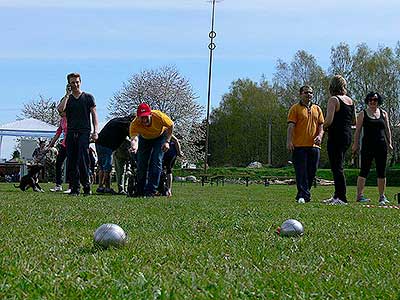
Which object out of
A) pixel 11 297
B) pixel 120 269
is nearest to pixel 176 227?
pixel 120 269

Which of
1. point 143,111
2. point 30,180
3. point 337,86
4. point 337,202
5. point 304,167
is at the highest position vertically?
point 337,86

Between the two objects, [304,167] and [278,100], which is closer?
[304,167]

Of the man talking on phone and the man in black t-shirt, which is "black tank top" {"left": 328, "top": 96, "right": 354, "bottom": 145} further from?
the man in black t-shirt

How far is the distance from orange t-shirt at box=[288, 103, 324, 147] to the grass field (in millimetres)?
4625

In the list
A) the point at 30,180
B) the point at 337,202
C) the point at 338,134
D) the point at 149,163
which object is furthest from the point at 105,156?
the point at 337,202

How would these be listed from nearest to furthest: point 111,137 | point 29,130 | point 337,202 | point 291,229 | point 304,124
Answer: point 291,229 → point 337,202 → point 304,124 → point 111,137 → point 29,130

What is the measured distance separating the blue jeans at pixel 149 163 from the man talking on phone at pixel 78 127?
2.71 ft

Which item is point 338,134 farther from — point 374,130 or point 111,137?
point 111,137

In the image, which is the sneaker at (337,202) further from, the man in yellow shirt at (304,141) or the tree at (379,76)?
the tree at (379,76)

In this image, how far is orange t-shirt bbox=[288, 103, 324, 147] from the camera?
1200 centimetres

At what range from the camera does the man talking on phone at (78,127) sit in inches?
490

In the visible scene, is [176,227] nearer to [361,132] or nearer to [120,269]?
[120,269]

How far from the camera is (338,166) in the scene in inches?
464

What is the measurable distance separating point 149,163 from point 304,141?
258 centimetres
